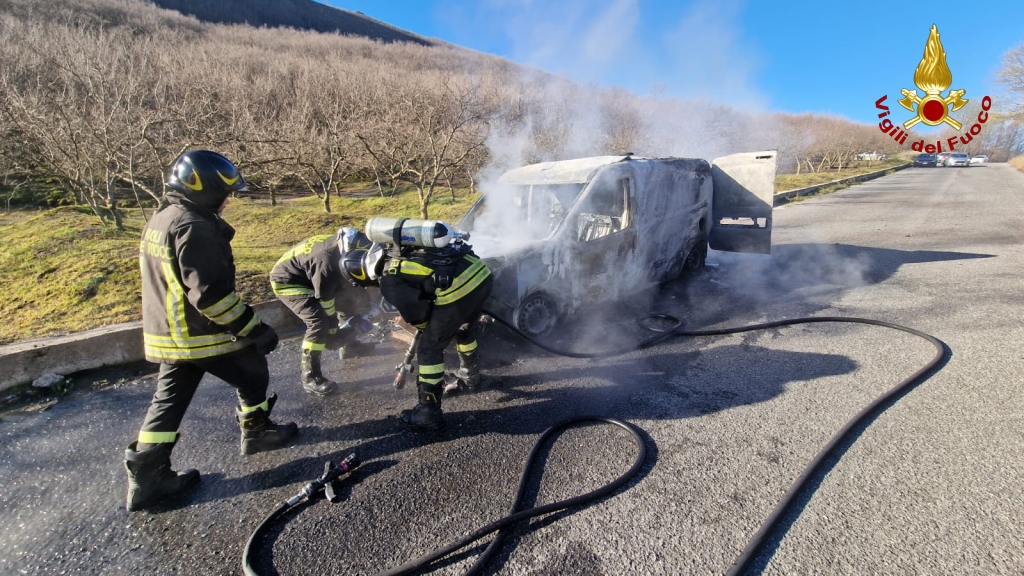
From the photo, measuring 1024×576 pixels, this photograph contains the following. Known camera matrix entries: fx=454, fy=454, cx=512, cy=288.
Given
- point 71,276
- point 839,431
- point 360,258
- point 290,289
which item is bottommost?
point 839,431

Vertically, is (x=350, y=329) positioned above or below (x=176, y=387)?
below

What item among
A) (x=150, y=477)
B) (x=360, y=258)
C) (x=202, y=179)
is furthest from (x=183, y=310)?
(x=360, y=258)

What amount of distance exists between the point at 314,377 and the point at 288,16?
295ft

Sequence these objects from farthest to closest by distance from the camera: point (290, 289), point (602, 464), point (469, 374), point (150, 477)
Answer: point (290, 289) < point (469, 374) < point (602, 464) < point (150, 477)

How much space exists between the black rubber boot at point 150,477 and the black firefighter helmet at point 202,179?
54.5 inches

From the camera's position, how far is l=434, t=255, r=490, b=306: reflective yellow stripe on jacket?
9.98ft

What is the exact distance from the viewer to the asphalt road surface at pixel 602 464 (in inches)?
82.6

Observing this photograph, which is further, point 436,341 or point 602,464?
point 436,341

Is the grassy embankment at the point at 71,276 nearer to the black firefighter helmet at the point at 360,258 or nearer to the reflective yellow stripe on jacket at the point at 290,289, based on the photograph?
the reflective yellow stripe on jacket at the point at 290,289

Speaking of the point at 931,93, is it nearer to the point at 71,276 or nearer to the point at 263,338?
the point at 263,338

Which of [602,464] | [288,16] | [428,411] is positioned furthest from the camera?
[288,16]

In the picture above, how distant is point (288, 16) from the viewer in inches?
2894

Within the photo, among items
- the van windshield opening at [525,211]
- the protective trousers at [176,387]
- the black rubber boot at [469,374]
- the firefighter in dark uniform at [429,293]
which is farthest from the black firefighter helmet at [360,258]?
the van windshield opening at [525,211]

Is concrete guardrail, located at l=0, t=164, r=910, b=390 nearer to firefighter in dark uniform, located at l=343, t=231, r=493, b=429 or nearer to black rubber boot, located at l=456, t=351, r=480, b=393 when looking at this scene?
firefighter in dark uniform, located at l=343, t=231, r=493, b=429
